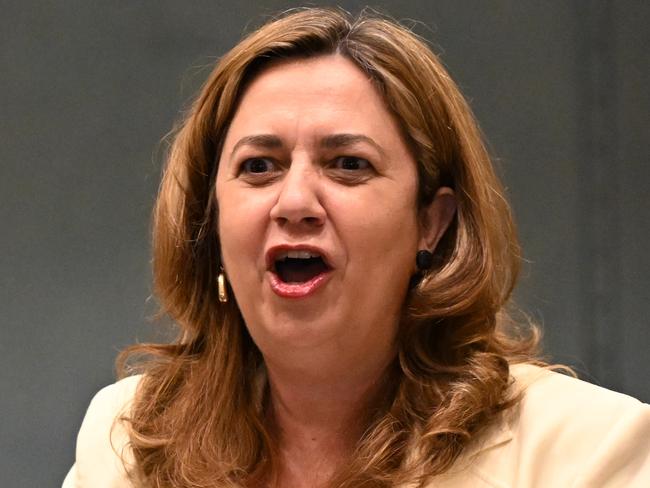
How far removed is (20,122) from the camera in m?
2.73

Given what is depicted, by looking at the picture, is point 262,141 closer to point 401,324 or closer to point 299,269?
point 299,269

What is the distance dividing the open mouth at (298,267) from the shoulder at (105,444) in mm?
418

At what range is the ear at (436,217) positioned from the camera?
6.35 feet

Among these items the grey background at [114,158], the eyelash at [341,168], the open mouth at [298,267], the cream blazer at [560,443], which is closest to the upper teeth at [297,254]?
the open mouth at [298,267]

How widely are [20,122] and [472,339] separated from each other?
4.22 ft

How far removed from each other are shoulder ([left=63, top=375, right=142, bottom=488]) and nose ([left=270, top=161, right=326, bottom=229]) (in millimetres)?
505

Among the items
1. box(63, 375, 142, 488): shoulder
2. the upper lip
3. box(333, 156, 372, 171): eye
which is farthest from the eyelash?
box(63, 375, 142, 488): shoulder

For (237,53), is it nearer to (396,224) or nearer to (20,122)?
(396,224)

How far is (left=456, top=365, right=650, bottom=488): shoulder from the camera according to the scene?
1710 mm

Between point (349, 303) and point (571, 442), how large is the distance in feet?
1.22

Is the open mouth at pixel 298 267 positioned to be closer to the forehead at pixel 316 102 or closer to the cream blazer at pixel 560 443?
the forehead at pixel 316 102

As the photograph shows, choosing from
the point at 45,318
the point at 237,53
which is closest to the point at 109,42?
the point at 45,318

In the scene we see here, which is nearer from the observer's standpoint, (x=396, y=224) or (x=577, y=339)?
(x=396, y=224)

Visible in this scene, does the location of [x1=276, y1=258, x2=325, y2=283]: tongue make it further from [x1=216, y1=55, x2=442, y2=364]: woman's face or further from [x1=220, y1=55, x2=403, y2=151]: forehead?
[x1=220, y1=55, x2=403, y2=151]: forehead
